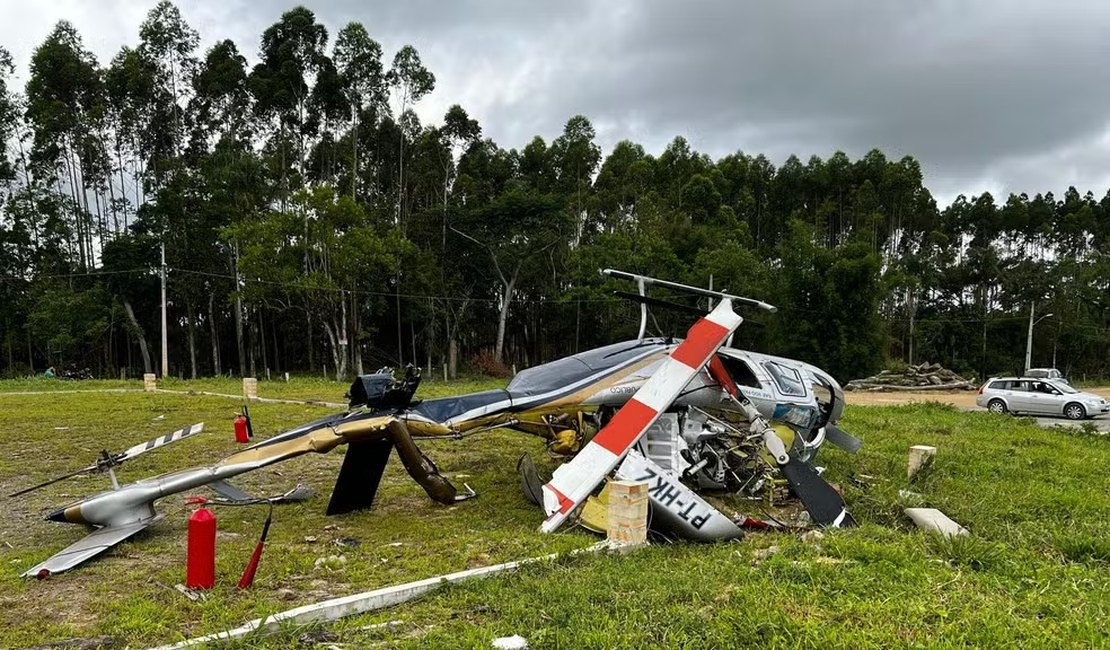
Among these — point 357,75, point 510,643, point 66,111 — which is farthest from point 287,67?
point 510,643

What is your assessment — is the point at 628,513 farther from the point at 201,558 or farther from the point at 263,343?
the point at 263,343

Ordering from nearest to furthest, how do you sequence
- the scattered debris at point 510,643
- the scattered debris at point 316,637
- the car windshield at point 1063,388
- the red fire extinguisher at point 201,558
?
the scattered debris at point 510,643 → the scattered debris at point 316,637 → the red fire extinguisher at point 201,558 → the car windshield at point 1063,388

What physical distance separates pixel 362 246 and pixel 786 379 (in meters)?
26.0

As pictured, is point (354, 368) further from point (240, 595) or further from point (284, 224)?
point (240, 595)

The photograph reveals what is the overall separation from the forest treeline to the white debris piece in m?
28.0

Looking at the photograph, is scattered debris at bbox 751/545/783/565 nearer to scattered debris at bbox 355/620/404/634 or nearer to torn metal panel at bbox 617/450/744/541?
torn metal panel at bbox 617/450/744/541

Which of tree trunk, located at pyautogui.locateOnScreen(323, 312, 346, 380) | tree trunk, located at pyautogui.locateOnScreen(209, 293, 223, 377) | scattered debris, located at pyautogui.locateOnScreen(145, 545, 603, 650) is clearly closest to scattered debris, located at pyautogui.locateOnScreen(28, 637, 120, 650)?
scattered debris, located at pyautogui.locateOnScreen(145, 545, 603, 650)

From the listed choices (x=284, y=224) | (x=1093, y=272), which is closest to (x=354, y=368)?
(x=284, y=224)

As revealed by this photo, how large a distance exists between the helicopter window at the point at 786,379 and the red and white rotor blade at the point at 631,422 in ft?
5.81

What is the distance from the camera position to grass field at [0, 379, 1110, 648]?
4.11 metres

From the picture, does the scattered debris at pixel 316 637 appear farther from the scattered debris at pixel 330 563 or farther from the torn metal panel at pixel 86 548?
the torn metal panel at pixel 86 548

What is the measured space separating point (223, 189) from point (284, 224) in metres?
9.75

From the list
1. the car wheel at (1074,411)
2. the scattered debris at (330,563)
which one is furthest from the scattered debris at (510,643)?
the car wheel at (1074,411)

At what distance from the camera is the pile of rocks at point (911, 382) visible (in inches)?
1379
